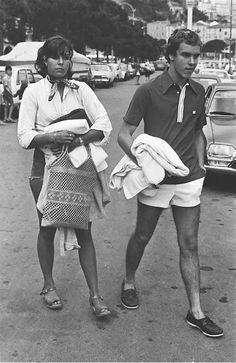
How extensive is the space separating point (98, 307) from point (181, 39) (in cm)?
181

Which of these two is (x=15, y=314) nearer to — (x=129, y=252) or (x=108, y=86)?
(x=129, y=252)

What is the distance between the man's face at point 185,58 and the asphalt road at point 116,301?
1622 mm

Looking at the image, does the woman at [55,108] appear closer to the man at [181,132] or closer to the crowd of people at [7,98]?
the man at [181,132]

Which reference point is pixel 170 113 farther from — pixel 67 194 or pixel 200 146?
pixel 67 194

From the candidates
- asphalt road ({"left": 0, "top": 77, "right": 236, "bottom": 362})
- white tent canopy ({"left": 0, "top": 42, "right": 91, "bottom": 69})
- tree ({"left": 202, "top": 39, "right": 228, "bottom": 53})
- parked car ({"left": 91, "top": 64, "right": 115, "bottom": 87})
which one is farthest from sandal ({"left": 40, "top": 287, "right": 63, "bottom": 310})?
tree ({"left": 202, "top": 39, "right": 228, "bottom": 53})

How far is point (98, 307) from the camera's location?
12.6 ft

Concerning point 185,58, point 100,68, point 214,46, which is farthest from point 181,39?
point 214,46

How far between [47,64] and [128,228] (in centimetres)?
278

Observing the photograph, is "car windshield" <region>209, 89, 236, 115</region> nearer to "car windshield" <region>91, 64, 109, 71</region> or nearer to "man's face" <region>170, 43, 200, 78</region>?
"man's face" <region>170, 43, 200, 78</region>

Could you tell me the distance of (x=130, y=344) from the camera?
11.6 feet

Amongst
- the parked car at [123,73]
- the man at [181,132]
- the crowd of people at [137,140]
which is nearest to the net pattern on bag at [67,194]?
the crowd of people at [137,140]

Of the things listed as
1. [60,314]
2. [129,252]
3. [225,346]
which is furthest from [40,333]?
[225,346]

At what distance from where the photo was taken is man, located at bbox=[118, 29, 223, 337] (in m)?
3.64

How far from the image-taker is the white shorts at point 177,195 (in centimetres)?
372
